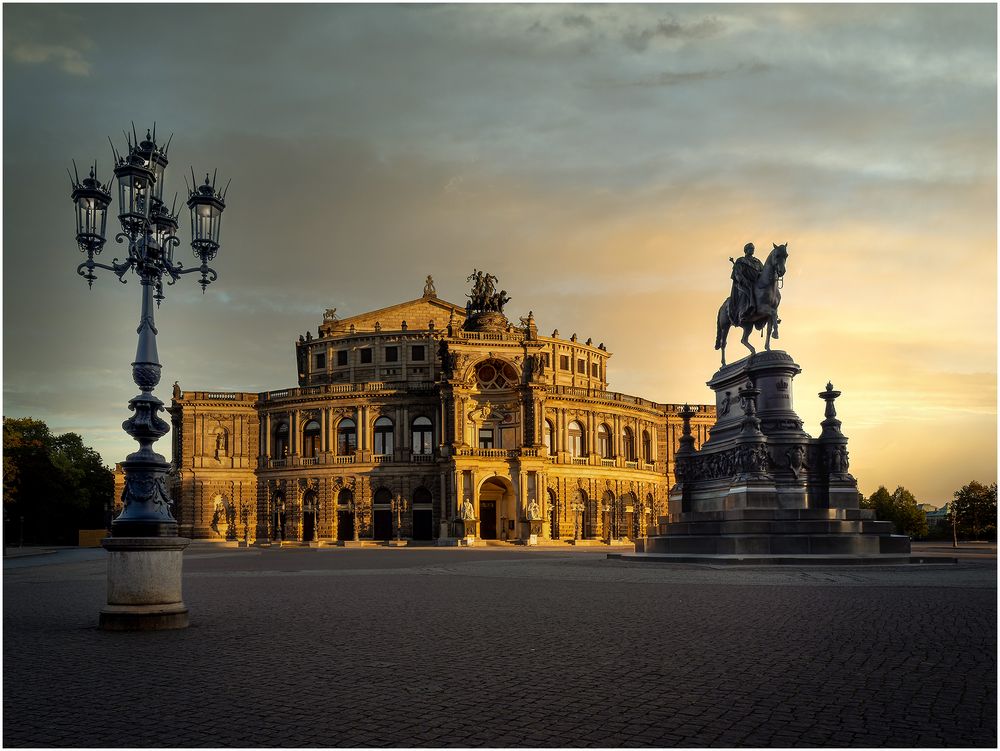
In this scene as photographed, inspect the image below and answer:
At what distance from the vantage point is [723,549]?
94.5 feet

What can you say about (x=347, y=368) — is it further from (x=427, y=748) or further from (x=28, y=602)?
(x=427, y=748)

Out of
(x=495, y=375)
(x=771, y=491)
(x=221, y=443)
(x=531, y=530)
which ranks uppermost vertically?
(x=495, y=375)

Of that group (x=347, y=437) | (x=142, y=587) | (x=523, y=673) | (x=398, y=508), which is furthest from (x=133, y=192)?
(x=347, y=437)

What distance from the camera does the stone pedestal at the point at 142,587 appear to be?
13586mm

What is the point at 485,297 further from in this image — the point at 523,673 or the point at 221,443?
the point at 523,673

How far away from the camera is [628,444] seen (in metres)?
92.8

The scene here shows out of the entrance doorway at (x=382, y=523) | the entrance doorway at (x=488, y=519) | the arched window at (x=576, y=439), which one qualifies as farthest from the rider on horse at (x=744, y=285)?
the entrance doorway at (x=382, y=523)

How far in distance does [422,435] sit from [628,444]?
65.6 ft

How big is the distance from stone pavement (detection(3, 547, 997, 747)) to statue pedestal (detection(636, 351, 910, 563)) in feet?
33.6

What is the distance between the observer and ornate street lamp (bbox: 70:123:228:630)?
1398 cm

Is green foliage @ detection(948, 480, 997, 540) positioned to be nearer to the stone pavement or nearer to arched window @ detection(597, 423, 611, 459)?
arched window @ detection(597, 423, 611, 459)

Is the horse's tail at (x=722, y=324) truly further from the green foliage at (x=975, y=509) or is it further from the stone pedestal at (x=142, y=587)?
the green foliage at (x=975, y=509)

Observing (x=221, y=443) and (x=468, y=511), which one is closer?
(x=468, y=511)

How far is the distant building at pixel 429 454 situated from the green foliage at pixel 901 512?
19.3 metres
